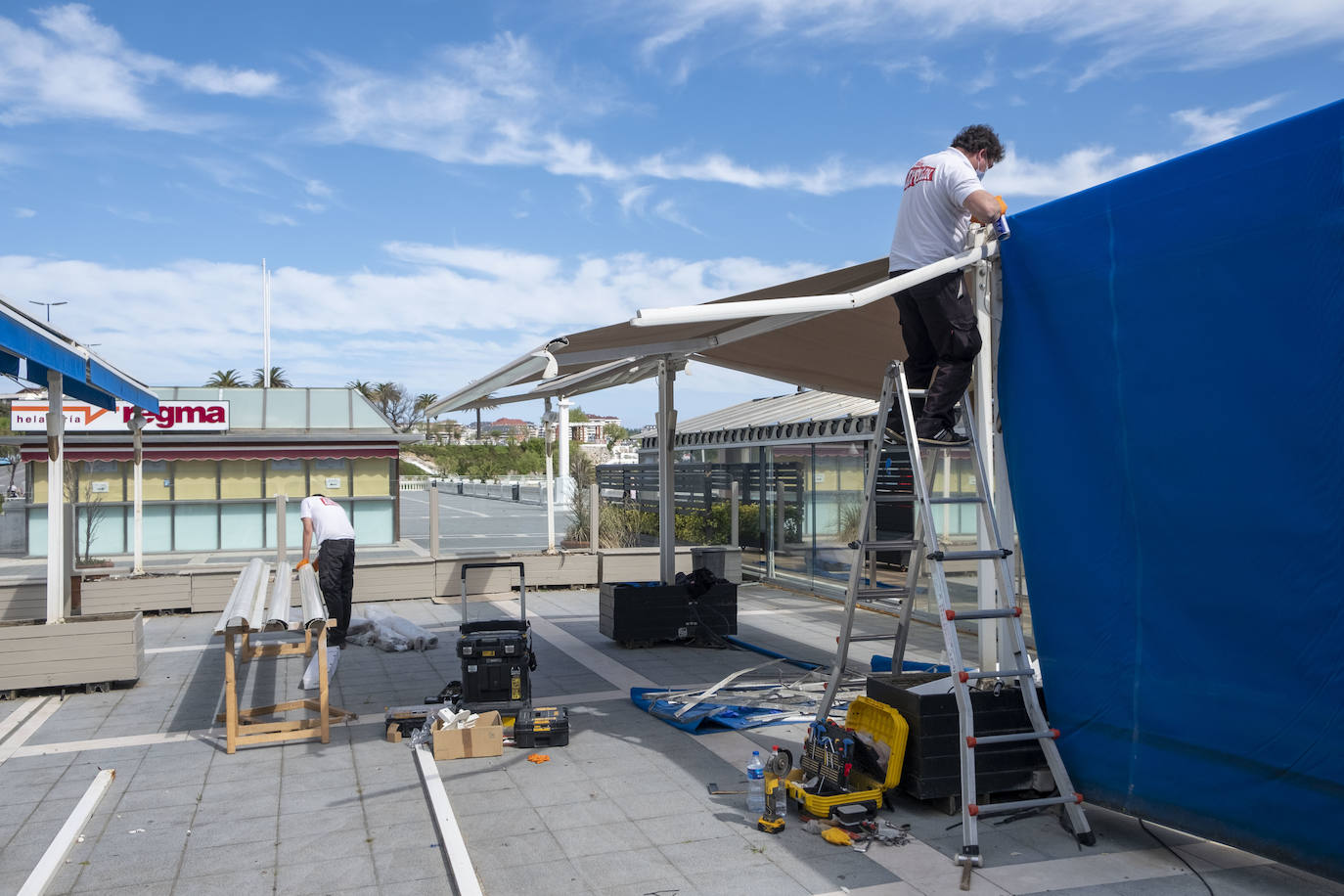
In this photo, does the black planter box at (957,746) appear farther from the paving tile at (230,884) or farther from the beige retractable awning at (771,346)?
the paving tile at (230,884)

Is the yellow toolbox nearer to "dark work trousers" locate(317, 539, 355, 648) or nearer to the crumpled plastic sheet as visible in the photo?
"dark work trousers" locate(317, 539, 355, 648)

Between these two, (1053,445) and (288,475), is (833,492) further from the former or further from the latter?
(288,475)

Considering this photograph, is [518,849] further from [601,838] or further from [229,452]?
[229,452]

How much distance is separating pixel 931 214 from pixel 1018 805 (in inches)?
112

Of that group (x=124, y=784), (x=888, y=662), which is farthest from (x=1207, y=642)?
(x=124, y=784)

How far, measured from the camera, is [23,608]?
9891 mm

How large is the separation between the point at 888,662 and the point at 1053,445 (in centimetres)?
300

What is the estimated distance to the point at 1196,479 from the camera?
4.16 meters

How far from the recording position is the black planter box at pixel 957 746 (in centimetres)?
470

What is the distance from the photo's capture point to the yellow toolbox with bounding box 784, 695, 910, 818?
185 inches

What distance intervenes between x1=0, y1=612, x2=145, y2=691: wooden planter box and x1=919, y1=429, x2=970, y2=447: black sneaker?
6.37 meters

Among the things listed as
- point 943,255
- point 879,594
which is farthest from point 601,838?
point 943,255

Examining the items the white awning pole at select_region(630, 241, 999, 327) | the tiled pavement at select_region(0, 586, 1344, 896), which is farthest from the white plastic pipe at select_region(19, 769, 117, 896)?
the white awning pole at select_region(630, 241, 999, 327)

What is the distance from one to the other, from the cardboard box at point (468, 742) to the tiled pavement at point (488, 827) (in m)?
0.07
